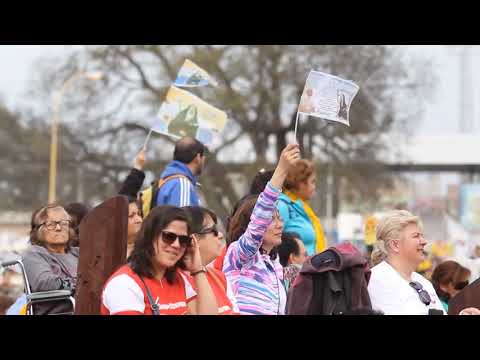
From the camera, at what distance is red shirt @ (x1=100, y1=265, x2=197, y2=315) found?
4508 mm

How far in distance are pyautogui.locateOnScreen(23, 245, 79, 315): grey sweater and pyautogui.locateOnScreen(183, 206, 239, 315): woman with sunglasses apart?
3.02 ft

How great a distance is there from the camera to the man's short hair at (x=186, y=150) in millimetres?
7973

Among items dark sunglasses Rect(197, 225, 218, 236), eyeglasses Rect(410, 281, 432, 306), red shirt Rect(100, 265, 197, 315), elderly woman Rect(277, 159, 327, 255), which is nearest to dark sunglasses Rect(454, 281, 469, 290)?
elderly woman Rect(277, 159, 327, 255)

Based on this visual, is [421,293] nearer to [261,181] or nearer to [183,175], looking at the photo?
[261,181]

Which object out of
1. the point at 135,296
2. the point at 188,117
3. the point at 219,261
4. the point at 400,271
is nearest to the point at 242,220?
the point at 219,261

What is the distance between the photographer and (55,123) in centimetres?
3350

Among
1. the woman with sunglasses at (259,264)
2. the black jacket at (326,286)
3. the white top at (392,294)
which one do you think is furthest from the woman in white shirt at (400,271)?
the black jacket at (326,286)

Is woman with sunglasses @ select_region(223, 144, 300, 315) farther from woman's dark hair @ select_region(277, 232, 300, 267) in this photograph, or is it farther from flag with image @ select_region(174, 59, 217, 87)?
flag with image @ select_region(174, 59, 217, 87)

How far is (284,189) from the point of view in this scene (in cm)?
756

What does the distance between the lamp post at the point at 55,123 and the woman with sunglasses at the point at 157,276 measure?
26.3m

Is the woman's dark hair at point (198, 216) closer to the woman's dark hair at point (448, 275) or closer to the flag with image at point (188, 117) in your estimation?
the woman's dark hair at point (448, 275)

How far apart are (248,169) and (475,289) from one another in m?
26.7
